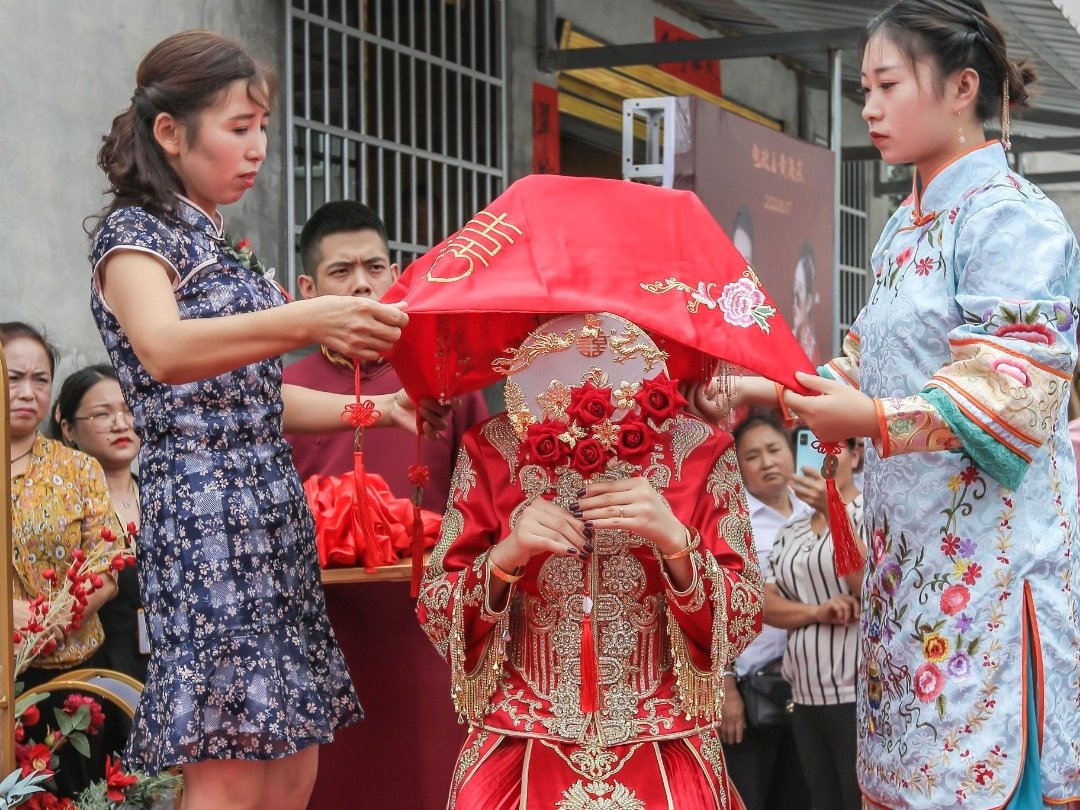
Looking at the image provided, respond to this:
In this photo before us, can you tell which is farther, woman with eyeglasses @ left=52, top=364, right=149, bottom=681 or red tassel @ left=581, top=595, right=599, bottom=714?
woman with eyeglasses @ left=52, top=364, right=149, bottom=681

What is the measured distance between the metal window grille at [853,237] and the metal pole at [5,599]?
9394mm

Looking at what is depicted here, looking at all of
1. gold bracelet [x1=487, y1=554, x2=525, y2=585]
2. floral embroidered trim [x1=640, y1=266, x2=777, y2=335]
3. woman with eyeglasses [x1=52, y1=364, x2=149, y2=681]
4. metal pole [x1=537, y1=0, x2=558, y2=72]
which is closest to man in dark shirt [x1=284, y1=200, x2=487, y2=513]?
woman with eyeglasses [x1=52, y1=364, x2=149, y2=681]

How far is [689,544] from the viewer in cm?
238

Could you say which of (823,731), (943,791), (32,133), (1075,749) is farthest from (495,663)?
(32,133)

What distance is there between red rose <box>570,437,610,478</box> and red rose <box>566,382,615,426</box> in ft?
0.12

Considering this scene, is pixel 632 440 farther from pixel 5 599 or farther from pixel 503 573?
pixel 5 599

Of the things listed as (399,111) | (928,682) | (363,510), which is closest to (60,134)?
(399,111)

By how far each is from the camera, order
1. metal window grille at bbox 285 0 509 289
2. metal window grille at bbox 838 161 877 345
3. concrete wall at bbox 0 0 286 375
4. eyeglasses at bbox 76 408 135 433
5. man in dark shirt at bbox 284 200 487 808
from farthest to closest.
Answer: metal window grille at bbox 838 161 877 345 → metal window grille at bbox 285 0 509 289 → eyeglasses at bbox 76 408 135 433 → concrete wall at bbox 0 0 286 375 → man in dark shirt at bbox 284 200 487 808

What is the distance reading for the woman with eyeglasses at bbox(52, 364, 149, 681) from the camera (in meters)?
4.57

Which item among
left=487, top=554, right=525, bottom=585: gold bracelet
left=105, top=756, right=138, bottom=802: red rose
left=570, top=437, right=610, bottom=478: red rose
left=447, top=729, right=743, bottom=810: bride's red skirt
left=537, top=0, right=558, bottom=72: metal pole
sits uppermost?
left=537, top=0, right=558, bottom=72: metal pole

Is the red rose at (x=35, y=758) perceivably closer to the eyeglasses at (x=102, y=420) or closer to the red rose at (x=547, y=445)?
the red rose at (x=547, y=445)

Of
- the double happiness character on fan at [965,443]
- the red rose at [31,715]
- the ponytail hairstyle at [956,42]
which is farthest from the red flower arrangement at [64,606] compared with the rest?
the ponytail hairstyle at [956,42]

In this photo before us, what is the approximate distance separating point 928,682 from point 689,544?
1.58 feet

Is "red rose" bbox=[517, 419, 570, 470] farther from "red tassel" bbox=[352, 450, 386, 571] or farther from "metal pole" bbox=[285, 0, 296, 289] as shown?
"metal pole" bbox=[285, 0, 296, 289]
